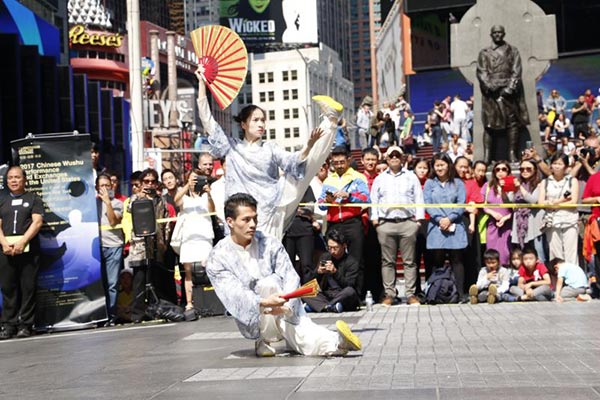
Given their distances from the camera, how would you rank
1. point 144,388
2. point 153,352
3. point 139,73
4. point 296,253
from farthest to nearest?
point 139,73, point 296,253, point 153,352, point 144,388

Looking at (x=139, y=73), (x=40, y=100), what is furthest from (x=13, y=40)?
(x=139, y=73)

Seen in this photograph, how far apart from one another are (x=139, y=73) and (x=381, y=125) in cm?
699

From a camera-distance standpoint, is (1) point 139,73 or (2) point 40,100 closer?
(1) point 139,73

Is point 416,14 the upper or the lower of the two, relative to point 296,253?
upper

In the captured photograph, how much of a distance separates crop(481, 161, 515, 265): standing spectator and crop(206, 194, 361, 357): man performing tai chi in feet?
23.2

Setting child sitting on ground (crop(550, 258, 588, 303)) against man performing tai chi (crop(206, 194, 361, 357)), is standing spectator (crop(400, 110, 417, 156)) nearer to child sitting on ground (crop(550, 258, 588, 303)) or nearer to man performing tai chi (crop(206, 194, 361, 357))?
child sitting on ground (crop(550, 258, 588, 303))

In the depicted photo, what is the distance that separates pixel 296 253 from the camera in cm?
1551

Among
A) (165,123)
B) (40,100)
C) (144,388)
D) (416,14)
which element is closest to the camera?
(144,388)

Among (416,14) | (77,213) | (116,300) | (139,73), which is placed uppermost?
(416,14)

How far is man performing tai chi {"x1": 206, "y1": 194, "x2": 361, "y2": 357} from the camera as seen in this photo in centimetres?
950

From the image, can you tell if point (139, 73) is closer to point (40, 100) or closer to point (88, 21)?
point (40, 100)

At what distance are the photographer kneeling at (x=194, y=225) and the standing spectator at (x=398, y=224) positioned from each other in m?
2.16

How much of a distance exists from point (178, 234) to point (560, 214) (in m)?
4.85

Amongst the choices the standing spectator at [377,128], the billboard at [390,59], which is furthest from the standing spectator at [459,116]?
the billboard at [390,59]
